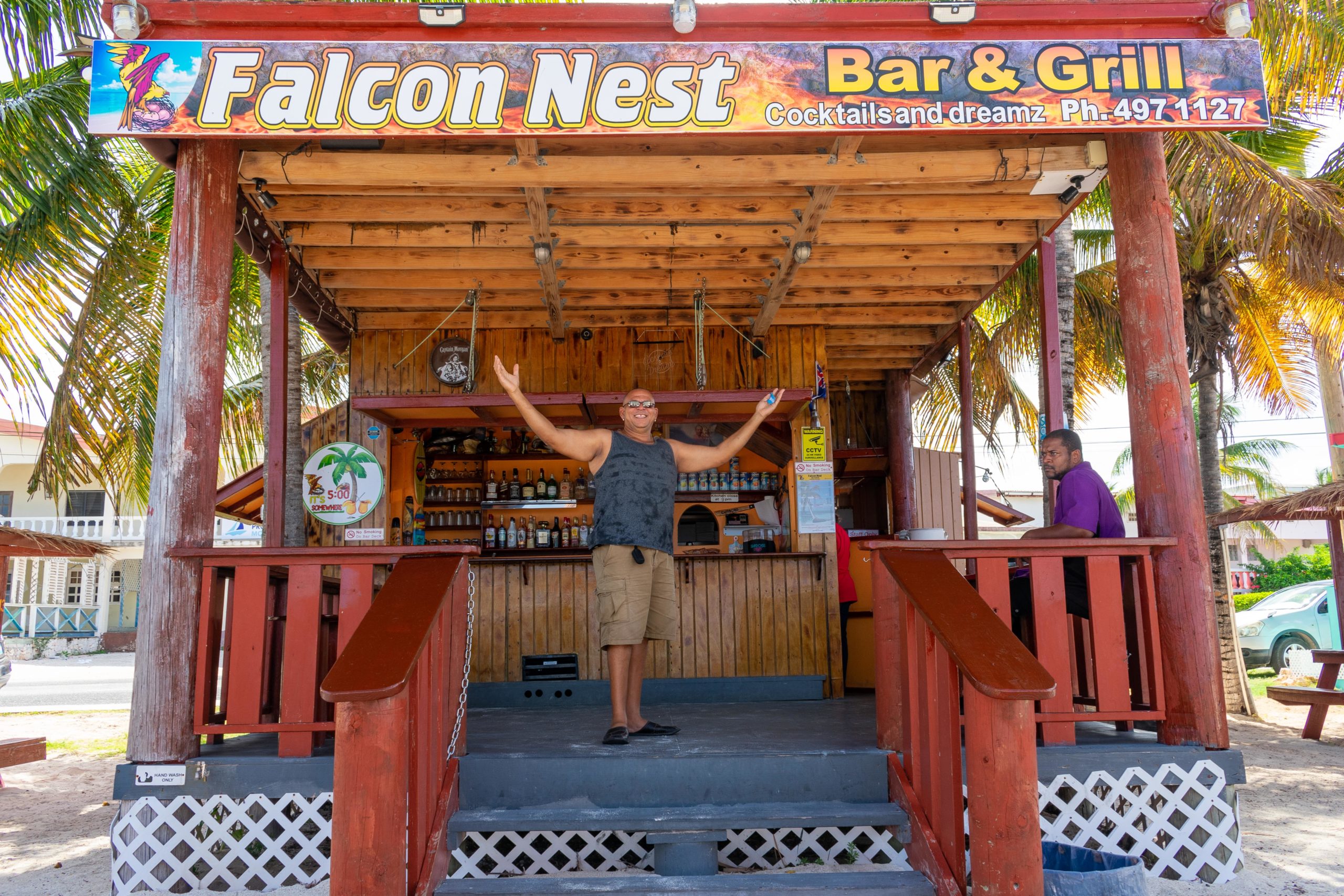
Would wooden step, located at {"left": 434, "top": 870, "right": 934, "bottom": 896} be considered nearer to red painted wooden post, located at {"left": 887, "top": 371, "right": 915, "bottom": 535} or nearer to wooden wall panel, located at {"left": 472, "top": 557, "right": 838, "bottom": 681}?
wooden wall panel, located at {"left": 472, "top": 557, "right": 838, "bottom": 681}

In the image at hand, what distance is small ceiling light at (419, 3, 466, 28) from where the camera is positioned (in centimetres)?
451

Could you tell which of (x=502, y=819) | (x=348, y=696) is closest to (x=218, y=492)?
(x=502, y=819)

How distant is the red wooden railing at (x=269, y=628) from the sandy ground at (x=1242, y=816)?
82 centimetres

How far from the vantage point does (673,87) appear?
15.0 feet

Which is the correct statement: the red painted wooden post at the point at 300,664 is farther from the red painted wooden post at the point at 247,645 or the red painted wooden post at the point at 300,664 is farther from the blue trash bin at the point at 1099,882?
the blue trash bin at the point at 1099,882

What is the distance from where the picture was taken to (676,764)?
420 centimetres

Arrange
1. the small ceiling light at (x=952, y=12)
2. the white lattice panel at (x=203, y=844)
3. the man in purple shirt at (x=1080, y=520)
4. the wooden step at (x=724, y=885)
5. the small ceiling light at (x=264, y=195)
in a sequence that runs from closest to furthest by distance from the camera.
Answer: the wooden step at (x=724, y=885), the white lattice panel at (x=203, y=844), the small ceiling light at (x=952, y=12), the man in purple shirt at (x=1080, y=520), the small ceiling light at (x=264, y=195)

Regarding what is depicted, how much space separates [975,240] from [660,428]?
3.57 meters

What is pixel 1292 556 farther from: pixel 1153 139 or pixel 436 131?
pixel 436 131

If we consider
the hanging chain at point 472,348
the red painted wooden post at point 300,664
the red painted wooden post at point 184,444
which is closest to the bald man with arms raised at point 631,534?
the red painted wooden post at point 300,664

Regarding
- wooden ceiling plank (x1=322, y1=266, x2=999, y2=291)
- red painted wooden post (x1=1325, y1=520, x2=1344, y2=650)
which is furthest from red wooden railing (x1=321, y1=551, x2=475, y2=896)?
red painted wooden post (x1=1325, y1=520, x2=1344, y2=650)

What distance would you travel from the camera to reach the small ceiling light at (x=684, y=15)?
450 cm

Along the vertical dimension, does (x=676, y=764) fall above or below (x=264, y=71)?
below

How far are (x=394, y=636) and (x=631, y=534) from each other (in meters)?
1.61
